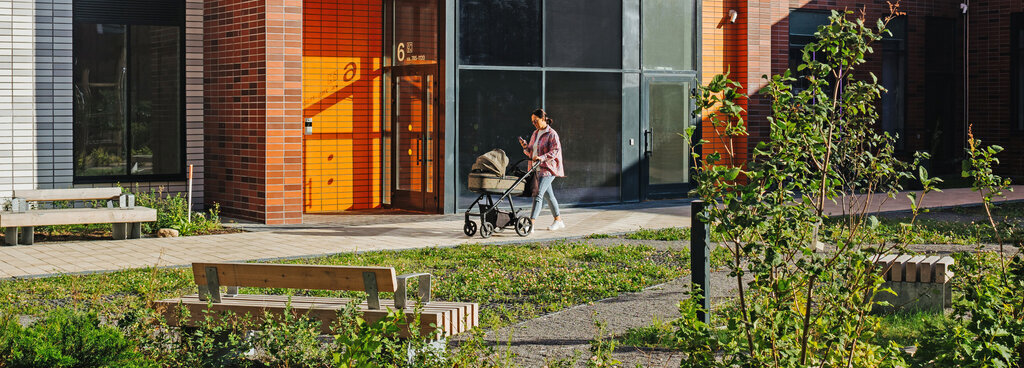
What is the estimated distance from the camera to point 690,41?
19.8m

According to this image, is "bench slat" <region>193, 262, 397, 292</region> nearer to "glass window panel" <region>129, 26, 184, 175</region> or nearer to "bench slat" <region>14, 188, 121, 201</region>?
"bench slat" <region>14, 188, 121, 201</region>

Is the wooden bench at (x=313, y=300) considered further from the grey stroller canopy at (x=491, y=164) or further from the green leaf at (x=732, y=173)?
the grey stroller canopy at (x=491, y=164)

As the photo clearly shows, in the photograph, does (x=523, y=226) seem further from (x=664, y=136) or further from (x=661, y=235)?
(x=664, y=136)

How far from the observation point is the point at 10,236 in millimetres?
13008

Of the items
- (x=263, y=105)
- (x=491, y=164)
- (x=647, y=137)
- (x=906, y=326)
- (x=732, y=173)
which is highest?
(x=263, y=105)

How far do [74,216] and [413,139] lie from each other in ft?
18.2

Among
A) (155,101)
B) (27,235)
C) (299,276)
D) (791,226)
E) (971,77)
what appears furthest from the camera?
(971,77)

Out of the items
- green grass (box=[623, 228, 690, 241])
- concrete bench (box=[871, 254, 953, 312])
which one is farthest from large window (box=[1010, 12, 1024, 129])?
concrete bench (box=[871, 254, 953, 312])

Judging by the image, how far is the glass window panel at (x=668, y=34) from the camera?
754 inches

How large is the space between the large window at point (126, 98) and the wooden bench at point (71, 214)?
1.32 metres

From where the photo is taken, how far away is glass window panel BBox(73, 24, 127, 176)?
15.7m

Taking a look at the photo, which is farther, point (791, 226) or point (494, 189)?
point (494, 189)

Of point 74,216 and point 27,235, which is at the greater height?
point 74,216

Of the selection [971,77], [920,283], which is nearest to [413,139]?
[920,283]
